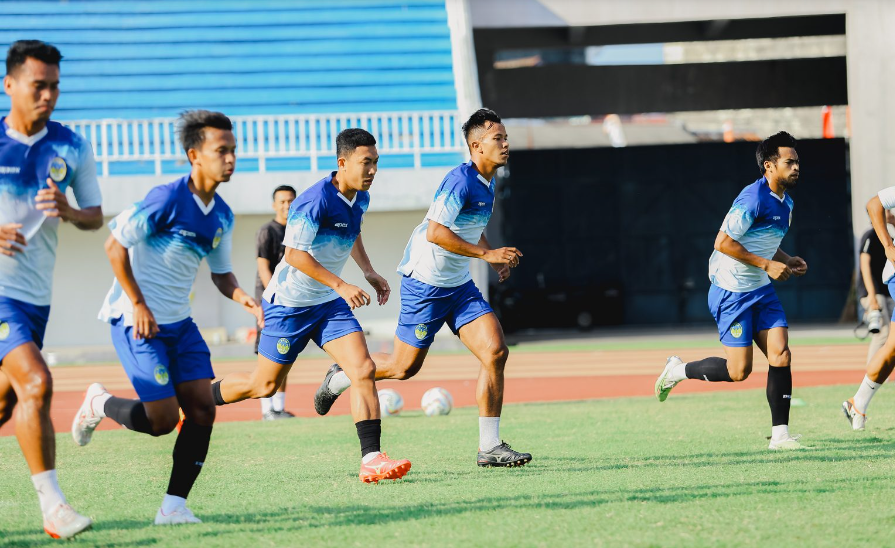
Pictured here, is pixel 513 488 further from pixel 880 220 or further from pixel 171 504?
pixel 880 220

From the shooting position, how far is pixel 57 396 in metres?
14.5

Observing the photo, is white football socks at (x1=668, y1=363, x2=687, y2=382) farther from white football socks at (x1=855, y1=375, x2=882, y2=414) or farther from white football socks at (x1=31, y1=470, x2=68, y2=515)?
white football socks at (x1=31, y1=470, x2=68, y2=515)

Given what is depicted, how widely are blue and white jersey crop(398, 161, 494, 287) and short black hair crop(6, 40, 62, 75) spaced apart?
3008 millimetres

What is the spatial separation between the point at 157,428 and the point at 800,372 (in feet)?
39.2

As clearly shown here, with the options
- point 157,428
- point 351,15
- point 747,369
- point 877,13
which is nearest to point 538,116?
point 351,15

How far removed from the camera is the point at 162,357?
5.26 meters

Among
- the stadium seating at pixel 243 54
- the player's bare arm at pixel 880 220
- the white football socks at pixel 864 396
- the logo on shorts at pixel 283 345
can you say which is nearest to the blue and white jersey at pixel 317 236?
the logo on shorts at pixel 283 345

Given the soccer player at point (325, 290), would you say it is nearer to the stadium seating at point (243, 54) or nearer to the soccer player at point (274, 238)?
the soccer player at point (274, 238)

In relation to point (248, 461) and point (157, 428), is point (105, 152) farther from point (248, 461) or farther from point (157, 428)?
point (157, 428)

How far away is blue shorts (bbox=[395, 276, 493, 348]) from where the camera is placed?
7.68 meters

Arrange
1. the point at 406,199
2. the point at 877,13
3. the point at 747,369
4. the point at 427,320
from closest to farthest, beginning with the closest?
the point at 427,320, the point at 747,369, the point at 406,199, the point at 877,13

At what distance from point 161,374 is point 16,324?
2.29ft

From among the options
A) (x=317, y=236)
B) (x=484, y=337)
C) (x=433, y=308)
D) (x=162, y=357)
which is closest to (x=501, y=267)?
(x=484, y=337)

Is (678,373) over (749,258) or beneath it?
beneath
